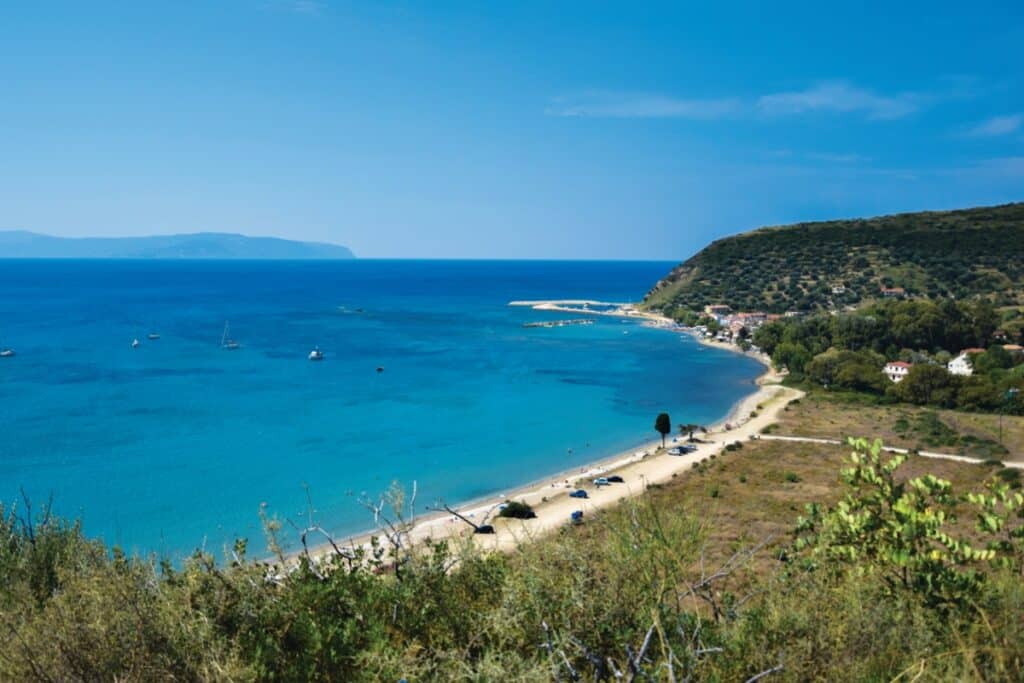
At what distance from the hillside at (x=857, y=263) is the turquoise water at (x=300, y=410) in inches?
901

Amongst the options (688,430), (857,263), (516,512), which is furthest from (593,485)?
(857,263)

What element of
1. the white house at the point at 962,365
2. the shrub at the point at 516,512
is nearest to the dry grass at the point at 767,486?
the shrub at the point at 516,512

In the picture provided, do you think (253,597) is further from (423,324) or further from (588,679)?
(423,324)

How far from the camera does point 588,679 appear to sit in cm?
738

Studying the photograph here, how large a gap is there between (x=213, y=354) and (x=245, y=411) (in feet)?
90.5

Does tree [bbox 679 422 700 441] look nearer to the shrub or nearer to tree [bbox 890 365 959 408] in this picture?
the shrub

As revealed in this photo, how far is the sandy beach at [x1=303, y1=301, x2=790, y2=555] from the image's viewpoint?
29.0 m

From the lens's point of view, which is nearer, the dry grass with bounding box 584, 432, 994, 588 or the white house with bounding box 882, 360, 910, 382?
the dry grass with bounding box 584, 432, 994, 588

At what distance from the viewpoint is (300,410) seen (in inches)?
2002

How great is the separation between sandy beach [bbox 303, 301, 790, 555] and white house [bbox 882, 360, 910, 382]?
8.49 metres

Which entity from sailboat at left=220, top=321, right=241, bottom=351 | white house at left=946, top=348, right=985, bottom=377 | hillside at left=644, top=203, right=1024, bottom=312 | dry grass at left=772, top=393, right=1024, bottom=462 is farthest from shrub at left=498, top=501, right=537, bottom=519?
hillside at left=644, top=203, right=1024, bottom=312

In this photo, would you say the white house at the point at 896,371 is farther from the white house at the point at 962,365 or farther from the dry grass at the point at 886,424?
the dry grass at the point at 886,424

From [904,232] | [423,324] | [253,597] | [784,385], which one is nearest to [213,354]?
[423,324]

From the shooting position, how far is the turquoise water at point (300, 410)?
33.0 metres
